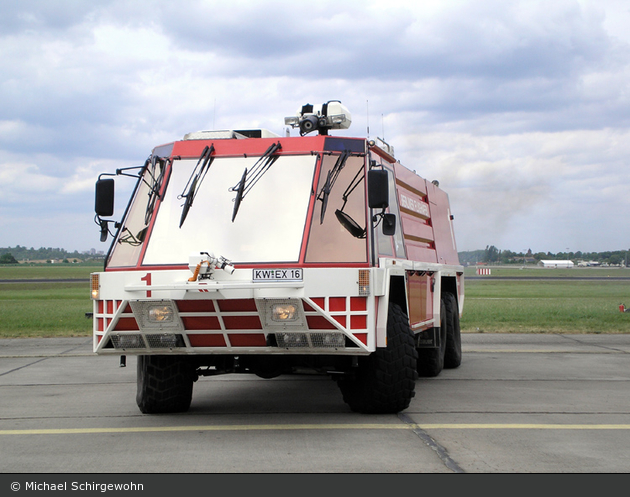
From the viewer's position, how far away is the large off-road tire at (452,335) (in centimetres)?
1181

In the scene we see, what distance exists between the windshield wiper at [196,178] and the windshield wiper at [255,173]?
1.19 ft

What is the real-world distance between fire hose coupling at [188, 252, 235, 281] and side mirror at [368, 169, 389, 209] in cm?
143

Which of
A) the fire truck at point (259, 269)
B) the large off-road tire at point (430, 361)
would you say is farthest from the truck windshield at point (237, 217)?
the large off-road tire at point (430, 361)

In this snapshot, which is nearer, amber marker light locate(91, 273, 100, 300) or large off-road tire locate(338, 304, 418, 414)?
amber marker light locate(91, 273, 100, 300)

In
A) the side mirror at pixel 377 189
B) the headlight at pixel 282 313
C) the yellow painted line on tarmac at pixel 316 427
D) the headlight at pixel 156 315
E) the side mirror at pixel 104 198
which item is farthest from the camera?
the side mirror at pixel 104 198

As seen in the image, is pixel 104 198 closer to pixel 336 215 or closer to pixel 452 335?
pixel 336 215

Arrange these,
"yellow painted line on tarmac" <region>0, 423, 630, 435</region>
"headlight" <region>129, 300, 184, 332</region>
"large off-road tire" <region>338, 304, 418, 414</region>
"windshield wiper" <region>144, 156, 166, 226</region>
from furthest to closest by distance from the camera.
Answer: "windshield wiper" <region>144, 156, 166, 226</region>, "large off-road tire" <region>338, 304, 418, 414</region>, "yellow painted line on tarmac" <region>0, 423, 630, 435</region>, "headlight" <region>129, 300, 184, 332</region>

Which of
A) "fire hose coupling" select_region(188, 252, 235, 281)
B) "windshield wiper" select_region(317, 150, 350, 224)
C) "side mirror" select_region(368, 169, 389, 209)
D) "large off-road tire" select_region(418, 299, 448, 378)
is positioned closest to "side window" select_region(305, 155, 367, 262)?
"windshield wiper" select_region(317, 150, 350, 224)

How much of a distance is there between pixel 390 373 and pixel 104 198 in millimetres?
3371

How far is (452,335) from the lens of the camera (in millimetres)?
11875

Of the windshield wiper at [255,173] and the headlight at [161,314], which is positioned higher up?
the windshield wiper at [255,173]

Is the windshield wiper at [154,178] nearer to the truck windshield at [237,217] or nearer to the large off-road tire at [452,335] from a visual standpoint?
the truck windshield at [237,217]

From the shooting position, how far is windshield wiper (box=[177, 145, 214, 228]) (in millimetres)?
7324

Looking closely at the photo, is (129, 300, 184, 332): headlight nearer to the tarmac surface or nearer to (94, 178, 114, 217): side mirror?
the tarmac surface
